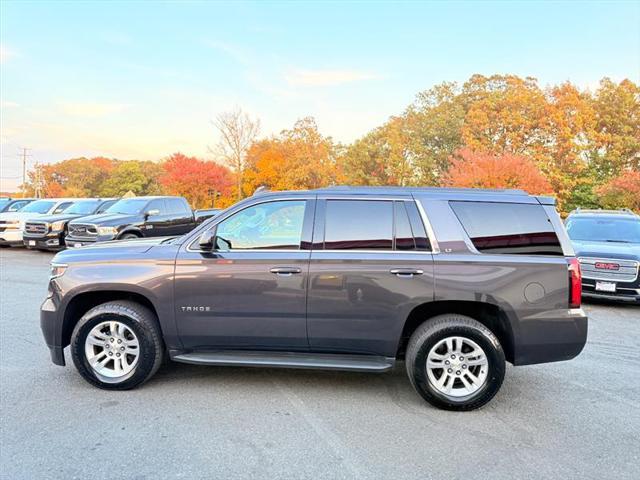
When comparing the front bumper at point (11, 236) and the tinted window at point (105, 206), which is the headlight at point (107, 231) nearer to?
the tinted window at point (105, 206)

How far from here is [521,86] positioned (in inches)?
1464

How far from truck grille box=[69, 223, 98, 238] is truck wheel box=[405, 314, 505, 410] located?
1073 cm

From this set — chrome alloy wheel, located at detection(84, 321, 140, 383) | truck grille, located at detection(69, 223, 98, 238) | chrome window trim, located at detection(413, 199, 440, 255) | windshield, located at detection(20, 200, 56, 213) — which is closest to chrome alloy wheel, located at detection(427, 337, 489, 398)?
chrome window trim, located at detection(413, 199, 440, 255)

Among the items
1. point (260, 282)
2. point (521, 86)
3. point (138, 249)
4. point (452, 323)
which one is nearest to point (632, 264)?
point (452, 323)

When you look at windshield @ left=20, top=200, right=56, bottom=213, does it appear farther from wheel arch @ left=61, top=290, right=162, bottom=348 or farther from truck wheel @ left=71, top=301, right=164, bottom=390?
truck wheel @ left=71, top=301, right=164, bottom=390

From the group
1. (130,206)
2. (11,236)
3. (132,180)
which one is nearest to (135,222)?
(130,206)

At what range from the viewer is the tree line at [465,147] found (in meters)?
33.2

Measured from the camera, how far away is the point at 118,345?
4.06 meters

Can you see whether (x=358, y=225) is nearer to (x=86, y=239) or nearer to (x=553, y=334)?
(x=553, y=334)

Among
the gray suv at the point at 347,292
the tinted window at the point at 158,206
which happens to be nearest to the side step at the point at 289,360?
the gray suv at the point at 347,292

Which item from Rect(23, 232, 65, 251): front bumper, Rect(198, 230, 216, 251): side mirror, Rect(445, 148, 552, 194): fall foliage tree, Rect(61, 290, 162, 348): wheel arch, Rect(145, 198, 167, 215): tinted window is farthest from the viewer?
Rect(445, 148, 552, 194): fall foliage tree

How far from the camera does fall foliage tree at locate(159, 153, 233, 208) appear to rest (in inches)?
1433

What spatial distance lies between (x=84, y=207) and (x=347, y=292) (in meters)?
15.3

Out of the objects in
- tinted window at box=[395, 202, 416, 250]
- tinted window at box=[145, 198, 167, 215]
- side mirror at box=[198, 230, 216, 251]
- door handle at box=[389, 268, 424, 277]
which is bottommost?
door handle at box=[389, 268, 424, 277]
